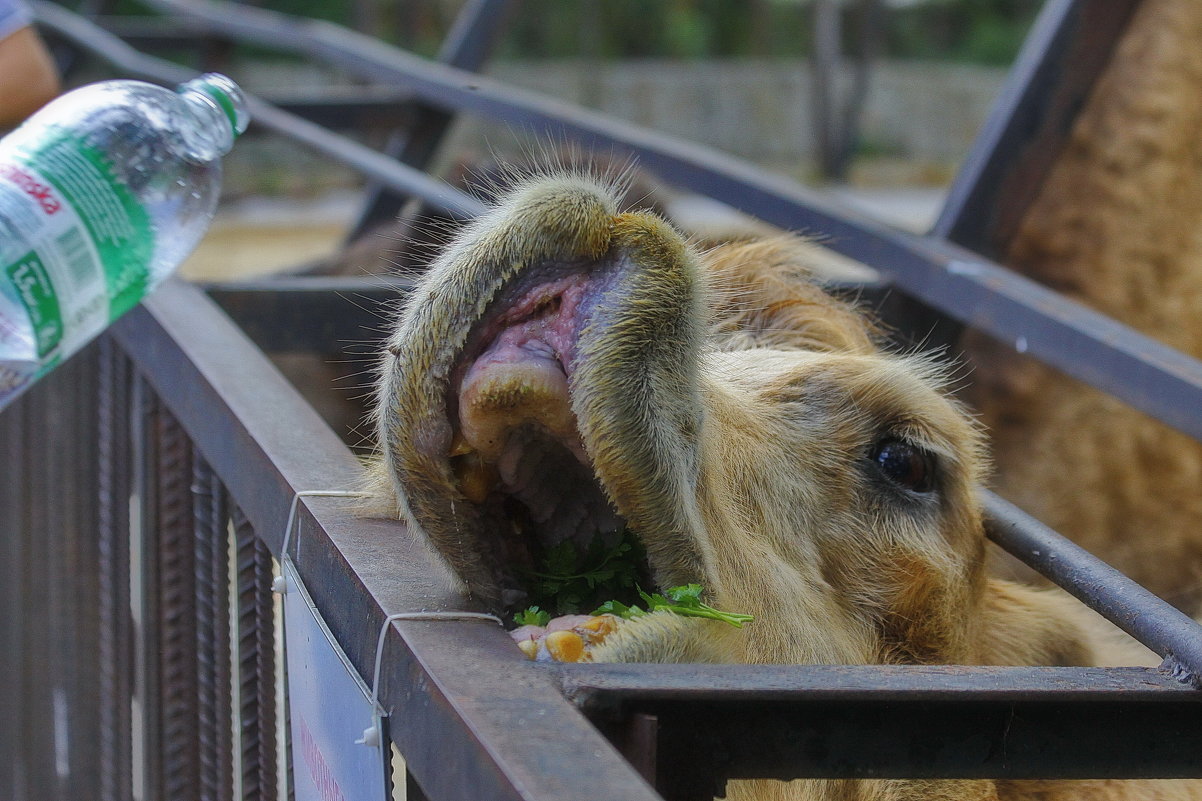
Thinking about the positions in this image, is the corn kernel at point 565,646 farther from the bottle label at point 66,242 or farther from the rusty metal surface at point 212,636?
the bottle label at point 66,242

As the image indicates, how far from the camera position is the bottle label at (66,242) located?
195 cm

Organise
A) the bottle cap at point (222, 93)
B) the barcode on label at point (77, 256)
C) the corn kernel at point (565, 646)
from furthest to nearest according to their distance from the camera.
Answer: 1. the bottle cap at point (222, 93)
2. the barcode on label at point (77, 256)
3. the corn kernel at point (565, 646)

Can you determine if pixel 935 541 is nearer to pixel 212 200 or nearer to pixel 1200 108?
pixel 212 200

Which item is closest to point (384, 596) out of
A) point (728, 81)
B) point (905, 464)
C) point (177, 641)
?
point (177, 641)

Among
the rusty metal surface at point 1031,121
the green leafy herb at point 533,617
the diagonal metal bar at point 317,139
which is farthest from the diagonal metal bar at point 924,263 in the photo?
the green leafy herb at point 533,617

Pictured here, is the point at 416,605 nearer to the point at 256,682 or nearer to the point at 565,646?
the point at 565,646

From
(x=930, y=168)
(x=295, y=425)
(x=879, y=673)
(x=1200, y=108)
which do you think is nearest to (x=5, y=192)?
(x=295, y=425)

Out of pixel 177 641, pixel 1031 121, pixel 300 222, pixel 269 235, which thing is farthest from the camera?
pixel 300 222

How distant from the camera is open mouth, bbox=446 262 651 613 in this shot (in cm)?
131

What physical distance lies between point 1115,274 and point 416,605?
11.3 feet

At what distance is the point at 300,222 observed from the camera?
18.2m

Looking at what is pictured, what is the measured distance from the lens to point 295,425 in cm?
192

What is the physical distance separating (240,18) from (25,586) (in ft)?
→ 16.0

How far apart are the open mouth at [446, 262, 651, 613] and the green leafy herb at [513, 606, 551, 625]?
3cm
